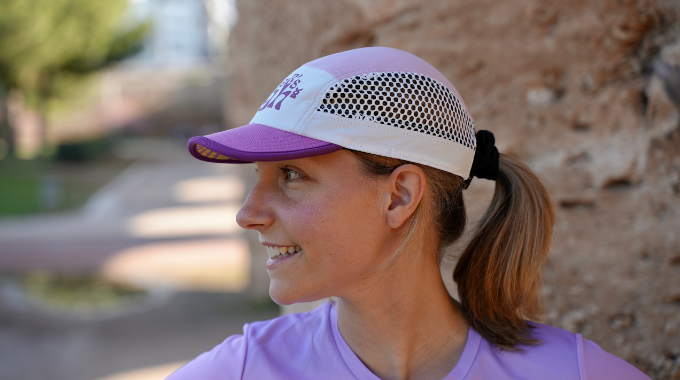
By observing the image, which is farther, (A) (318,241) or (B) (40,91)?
(B) (40,91)

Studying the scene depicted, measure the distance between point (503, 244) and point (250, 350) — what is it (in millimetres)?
684

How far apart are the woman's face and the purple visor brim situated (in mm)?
58

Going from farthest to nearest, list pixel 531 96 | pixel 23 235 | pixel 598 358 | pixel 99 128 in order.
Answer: pixel 99 128 < pixel 23 235 < pixel 531 96 < pixel 598 358

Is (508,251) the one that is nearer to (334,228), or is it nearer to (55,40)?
(334,228)

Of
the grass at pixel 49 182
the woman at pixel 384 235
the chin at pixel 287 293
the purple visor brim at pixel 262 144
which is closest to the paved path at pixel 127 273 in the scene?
the grass at pixel 49 182

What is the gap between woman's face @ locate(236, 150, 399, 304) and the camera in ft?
4.02

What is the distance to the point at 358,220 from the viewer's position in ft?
4.10

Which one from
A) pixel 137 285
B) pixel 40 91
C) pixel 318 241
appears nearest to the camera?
Answer: pixel 318 241

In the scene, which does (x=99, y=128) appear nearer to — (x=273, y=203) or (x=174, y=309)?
(x=174, y=309)

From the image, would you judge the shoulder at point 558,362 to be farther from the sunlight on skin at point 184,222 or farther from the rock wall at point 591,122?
the sunlight on skin at point 184,222

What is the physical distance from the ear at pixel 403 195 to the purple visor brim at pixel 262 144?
0.17 m

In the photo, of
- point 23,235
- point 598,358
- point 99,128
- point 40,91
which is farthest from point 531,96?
point 99,128

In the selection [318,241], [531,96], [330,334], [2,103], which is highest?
[318,241]

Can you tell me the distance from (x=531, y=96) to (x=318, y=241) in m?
1.27
